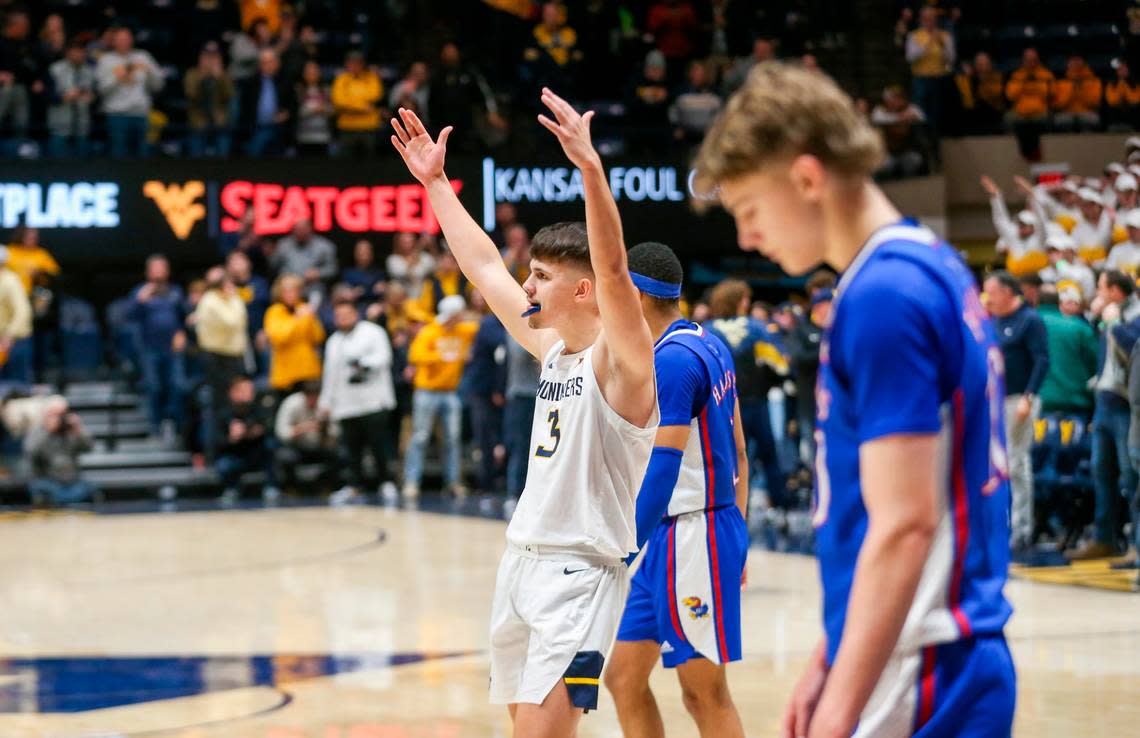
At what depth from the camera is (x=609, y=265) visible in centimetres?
390

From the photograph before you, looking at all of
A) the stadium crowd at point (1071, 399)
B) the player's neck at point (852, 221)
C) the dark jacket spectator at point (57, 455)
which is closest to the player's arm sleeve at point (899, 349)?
the player's neck at point (852, 221)

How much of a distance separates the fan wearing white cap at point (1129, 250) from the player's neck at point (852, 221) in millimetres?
12036

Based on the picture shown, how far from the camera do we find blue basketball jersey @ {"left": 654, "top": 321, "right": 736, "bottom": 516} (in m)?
5.04

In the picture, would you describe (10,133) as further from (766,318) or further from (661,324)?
(661,324)

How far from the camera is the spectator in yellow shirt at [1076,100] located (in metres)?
21.4

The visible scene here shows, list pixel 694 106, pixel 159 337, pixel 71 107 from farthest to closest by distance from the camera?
pixel 694 106 < pixel 71 107 < pixel 159 337

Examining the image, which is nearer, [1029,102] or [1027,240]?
[1027,240]

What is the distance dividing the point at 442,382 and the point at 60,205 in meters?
5.19

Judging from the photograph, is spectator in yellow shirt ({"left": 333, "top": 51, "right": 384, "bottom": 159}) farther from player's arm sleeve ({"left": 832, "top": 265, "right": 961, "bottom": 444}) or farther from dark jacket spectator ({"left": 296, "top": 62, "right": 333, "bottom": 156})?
player's arm sleeve ({"left": 832, "top": 265, "right": 961, "bottom": 444})

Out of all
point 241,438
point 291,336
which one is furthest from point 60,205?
point 241,438

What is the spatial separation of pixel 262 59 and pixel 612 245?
16480 millimetres

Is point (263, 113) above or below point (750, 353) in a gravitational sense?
above

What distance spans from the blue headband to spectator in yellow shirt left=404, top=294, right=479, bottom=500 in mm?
11405

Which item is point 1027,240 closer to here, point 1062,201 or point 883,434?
point 1062,201
